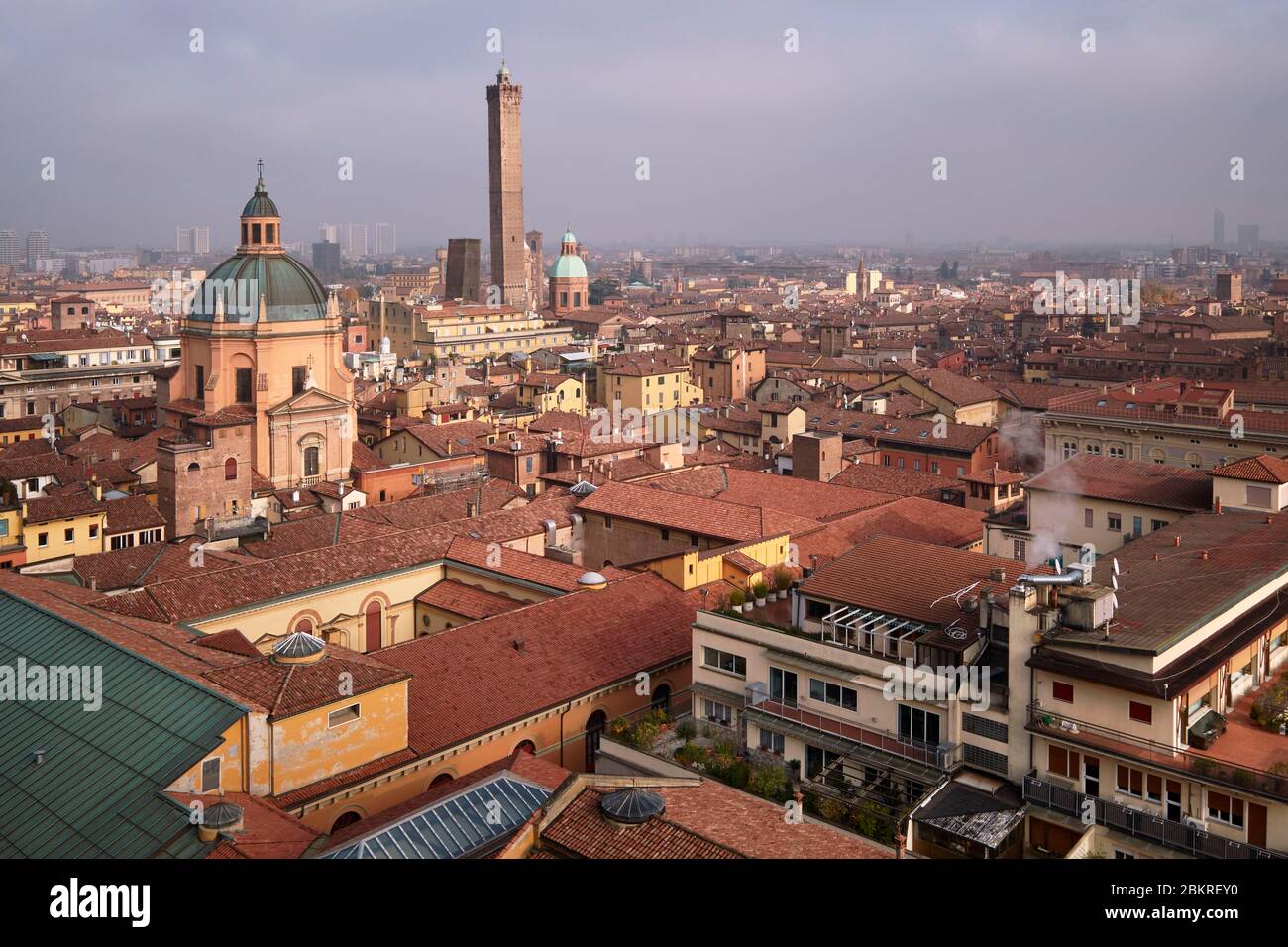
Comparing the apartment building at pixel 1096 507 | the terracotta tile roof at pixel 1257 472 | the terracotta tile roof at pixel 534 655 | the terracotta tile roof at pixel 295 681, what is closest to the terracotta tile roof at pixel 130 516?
the terracotta tile roof at pixel 534 655

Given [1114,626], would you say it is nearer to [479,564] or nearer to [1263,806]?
[1263,806]

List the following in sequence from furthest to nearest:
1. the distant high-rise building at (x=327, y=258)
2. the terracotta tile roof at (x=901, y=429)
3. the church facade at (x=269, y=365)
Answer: the distant high-rise building at (x=327, y=258) < the terracotta tile roof at (x=901, y=429) < the church facade at (x=269, y=365)

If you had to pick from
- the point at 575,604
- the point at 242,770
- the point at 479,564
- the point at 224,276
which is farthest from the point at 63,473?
the point at 242,770

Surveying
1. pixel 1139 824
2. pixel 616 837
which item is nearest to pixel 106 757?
pixel 616 837

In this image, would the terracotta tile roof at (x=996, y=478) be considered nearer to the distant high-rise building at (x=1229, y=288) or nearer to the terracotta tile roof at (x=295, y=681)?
the terracotta tile roof at (x=295, y=681)

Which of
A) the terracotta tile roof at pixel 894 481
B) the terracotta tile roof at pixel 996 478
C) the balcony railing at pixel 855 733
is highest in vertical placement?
the terracotta tile roof at pixel 996 478

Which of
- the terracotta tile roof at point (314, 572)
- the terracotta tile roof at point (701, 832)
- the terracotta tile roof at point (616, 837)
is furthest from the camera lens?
the terracotta tile roof at point (314, 572)

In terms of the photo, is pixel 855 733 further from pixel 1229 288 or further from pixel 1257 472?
pixel 1229 288
